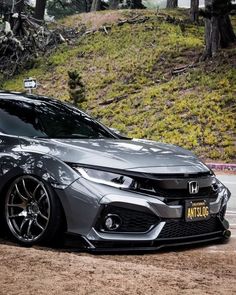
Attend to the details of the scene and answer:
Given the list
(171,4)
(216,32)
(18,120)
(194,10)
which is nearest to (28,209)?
(18,120)

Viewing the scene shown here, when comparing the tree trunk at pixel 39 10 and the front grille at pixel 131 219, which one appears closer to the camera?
the front grille at pixel 131 219

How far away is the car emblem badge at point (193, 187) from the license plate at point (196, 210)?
10cm

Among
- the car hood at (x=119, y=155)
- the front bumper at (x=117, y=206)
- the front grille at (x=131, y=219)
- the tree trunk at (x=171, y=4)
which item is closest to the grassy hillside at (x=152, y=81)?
the tree trunk at (x=171, y=4)

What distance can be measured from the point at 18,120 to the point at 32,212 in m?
1.26

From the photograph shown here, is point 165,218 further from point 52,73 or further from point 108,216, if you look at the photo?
point 52,73

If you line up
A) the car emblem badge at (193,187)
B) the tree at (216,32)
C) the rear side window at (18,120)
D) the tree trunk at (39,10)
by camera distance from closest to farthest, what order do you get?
1. the car emblem badge at (193,187)
2. the rear side window at (18,120)
3. the tree at (216,32)
4. the tree trunk at (39,10)

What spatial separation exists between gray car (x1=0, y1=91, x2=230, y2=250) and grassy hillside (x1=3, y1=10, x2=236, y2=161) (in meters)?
13.4

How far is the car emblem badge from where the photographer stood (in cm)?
601

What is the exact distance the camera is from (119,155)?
602cm

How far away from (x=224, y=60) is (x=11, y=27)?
15.9 meters

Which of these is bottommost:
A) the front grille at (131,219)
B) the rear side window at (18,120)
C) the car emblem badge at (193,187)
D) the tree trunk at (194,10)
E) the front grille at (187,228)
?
the front grille at (187,228)

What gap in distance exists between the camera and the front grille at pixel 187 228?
19.2 ft

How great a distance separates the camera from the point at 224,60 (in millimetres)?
25984

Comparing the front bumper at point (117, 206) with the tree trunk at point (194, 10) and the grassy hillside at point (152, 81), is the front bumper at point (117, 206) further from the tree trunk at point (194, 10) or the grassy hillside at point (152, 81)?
the tree trunk at point (194, 10)
